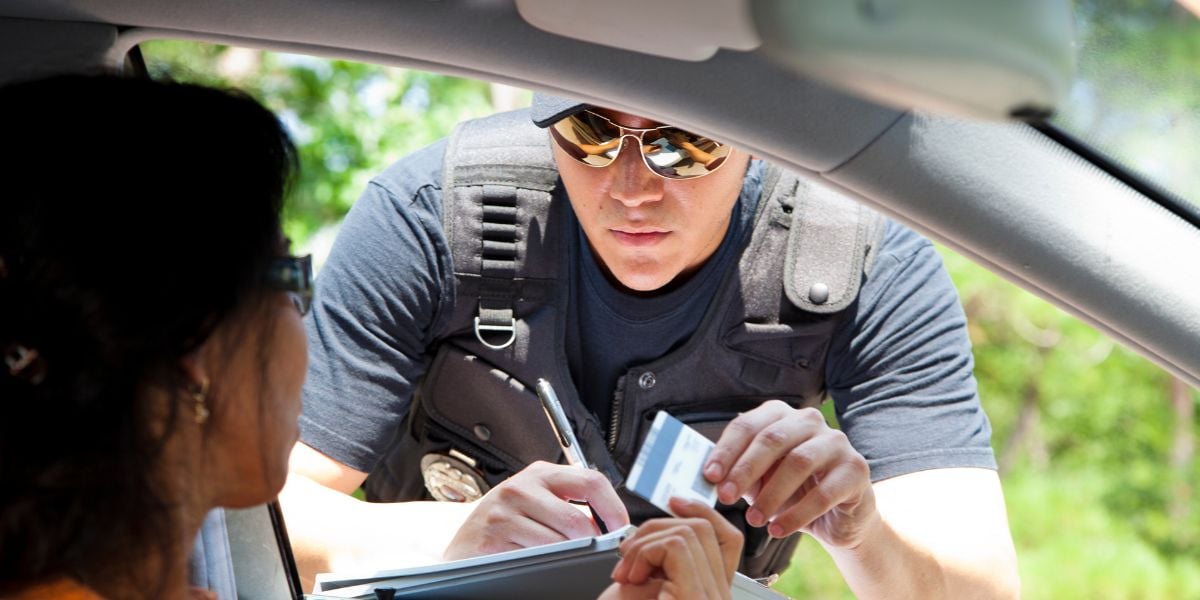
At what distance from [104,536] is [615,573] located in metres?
0.49

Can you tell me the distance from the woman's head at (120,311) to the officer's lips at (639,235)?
108 cm

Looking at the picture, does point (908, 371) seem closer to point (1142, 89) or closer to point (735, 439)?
point (735, 439)

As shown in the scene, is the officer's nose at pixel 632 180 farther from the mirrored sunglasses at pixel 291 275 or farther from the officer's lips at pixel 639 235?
the mirrored sunglasses at pixel 291 275

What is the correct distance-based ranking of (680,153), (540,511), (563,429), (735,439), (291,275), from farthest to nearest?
1. (680,153)
2. (563,429)
3. (540,511)
4. (735,439)
5. (291,275)

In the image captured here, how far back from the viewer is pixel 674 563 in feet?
4.61

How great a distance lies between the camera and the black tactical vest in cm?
237

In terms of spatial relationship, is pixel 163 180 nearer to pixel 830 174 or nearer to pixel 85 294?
pixel 85 294

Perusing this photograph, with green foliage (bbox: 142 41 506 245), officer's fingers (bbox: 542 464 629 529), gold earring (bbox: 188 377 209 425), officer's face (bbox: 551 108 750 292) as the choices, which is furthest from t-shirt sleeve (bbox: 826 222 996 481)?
green foliage (bbox: 142 41 506 245)

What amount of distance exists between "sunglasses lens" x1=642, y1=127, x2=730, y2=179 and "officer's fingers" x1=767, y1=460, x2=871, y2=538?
547mm

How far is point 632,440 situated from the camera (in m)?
2.42

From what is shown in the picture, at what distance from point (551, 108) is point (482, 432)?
604mm

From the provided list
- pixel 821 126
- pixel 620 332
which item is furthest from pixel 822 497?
pixel 620 332

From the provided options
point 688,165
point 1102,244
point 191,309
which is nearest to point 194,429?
point 191,309

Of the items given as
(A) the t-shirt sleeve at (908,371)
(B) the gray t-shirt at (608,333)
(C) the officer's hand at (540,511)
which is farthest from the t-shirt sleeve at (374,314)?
(A) the t-shirt sleeve at (908,371)
